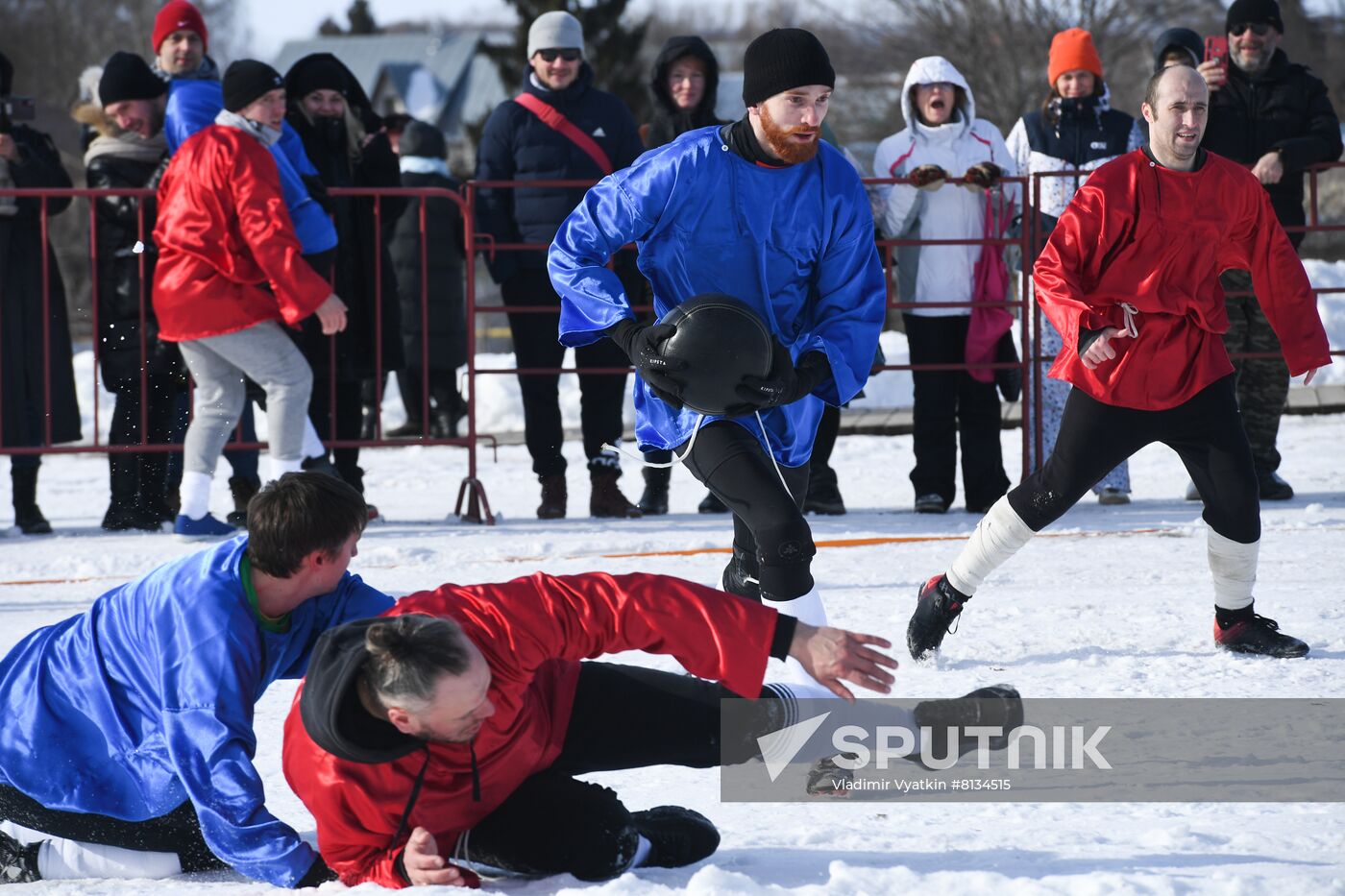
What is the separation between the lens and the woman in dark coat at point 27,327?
7992mm

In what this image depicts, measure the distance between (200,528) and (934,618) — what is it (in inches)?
146

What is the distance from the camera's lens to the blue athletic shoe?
7421 mm

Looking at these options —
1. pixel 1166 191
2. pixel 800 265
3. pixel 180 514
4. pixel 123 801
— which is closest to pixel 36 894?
pixel 123 801

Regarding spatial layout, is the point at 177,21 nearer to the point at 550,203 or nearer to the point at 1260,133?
the point at 550,203

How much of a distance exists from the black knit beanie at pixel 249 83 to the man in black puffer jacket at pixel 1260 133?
4260mm

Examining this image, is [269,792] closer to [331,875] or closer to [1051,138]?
[331,875]

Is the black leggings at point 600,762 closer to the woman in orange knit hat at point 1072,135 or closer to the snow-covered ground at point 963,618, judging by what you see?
the snow-covered ground at point 963,618

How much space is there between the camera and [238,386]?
743 cm

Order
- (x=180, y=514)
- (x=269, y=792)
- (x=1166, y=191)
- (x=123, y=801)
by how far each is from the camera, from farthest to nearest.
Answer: (x=180, y=514)
(x=1166, y=191)
(x=269, y=792)
(x=123, y=801)

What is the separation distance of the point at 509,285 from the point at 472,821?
5.15 metres

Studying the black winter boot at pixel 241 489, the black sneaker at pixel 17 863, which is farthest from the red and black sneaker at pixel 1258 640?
the black winter boot at pixel 241 489

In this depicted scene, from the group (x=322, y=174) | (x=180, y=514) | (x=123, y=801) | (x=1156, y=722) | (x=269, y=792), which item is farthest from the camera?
(x=322, y=174)

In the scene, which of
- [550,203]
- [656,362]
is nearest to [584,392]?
[550,203]

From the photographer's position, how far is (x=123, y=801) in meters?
3.57
